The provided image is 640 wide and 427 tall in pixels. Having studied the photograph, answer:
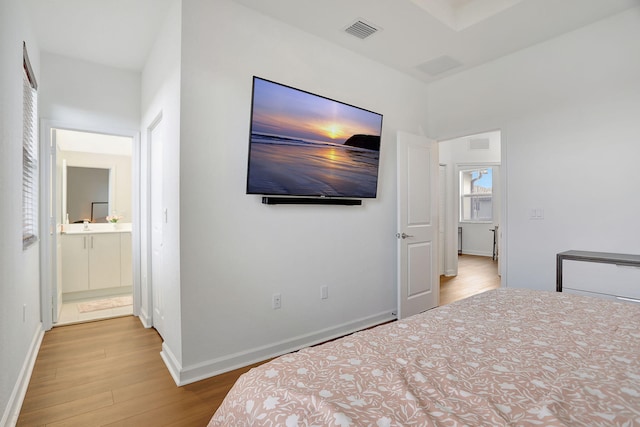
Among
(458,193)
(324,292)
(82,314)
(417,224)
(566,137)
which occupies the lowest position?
(82,314)

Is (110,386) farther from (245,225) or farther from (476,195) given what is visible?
(476,195)

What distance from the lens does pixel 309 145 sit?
8.70 ft

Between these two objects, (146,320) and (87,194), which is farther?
(87,194)

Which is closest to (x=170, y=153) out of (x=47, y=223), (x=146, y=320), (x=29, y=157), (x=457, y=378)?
(x=29, y=157)

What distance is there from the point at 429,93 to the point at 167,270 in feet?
11.5

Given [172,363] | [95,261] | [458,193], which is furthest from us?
[458,193]

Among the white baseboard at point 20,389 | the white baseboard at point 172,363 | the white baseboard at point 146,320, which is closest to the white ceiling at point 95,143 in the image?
the white baseboard at point 146,320

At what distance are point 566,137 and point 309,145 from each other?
7.58ft

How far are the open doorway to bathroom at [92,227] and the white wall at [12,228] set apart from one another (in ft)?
4.21

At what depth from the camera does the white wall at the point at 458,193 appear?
5.71m

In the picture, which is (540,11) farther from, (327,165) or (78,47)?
(78,47)

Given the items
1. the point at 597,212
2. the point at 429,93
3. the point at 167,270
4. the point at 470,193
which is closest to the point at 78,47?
the point at 167,270

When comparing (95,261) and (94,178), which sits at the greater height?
(94,178)

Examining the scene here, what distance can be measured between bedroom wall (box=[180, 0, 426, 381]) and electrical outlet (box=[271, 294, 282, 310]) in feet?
0.17
